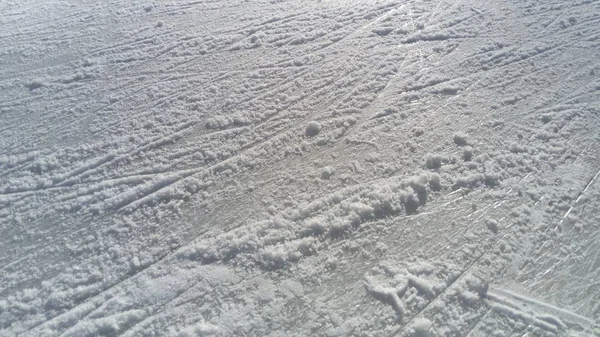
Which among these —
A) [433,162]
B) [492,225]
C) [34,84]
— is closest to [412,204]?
[433,162]

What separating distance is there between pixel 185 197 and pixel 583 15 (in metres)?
4.27

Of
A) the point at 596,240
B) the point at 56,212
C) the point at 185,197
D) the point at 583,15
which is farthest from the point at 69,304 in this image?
the point at 583,15

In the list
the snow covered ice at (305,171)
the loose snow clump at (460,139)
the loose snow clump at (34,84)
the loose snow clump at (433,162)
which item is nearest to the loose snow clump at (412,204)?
the snow covered ice at (305,171)

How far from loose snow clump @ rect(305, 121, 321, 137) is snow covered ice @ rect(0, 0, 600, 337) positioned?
19mm

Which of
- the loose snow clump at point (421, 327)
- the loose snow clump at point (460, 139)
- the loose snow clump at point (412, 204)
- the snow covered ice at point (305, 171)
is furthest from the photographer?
the loose snow clump at point (460, 139)

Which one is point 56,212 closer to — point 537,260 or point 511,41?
point 537,260

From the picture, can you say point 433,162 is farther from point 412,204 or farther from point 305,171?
point 305,171

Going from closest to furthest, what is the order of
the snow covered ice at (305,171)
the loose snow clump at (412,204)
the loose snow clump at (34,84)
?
the snow covered ice at (305,171) → the loose snow clump at (412,204) → the loose snow clump at (34,84)

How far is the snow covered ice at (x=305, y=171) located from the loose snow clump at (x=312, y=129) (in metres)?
0.02

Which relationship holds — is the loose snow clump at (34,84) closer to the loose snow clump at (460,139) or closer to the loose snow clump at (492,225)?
the loose snow clump at (460,139)

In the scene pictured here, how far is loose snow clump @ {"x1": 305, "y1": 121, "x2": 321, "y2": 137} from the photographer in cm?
333

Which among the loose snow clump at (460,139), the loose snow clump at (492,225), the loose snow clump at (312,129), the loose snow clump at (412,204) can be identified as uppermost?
the loose snow clump at (312,129)

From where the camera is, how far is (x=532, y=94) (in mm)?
3502

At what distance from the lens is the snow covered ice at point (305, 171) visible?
242 cm
